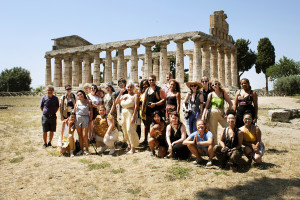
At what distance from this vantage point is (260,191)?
478cm

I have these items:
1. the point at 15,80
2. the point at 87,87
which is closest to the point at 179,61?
the point at 87,87

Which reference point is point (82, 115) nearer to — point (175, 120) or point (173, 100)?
point (173, 100)

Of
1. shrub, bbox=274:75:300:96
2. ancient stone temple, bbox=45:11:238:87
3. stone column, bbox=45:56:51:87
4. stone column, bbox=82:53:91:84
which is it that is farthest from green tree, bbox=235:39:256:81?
stone column, bbox=45:56:51:87

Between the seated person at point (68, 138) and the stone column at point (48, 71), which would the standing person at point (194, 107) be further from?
the stone column at point (48, 71)

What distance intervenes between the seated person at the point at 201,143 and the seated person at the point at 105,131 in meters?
2.60

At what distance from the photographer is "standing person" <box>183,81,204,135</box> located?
731 centimetres

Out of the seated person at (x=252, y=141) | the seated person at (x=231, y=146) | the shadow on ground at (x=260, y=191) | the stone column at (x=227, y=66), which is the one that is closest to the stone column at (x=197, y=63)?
the stone column at (x=227, y=66)

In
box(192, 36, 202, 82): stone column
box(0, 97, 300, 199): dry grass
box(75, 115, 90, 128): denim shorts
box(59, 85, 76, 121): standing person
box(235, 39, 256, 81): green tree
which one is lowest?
box(0, 97, 300, 199): dry grass

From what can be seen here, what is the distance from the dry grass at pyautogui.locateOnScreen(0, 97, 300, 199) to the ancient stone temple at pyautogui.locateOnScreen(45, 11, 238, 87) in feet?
65.4

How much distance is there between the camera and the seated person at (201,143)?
6.24 meters

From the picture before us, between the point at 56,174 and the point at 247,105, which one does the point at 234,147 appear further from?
the point at 56,174

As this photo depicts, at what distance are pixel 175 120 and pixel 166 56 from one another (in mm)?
22679

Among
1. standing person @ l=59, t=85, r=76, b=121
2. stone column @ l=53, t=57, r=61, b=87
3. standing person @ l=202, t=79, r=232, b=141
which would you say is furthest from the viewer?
stone column @ l=53, t=57, r=61, b=87

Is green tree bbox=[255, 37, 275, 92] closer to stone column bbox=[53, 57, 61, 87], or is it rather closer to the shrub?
the shrub
